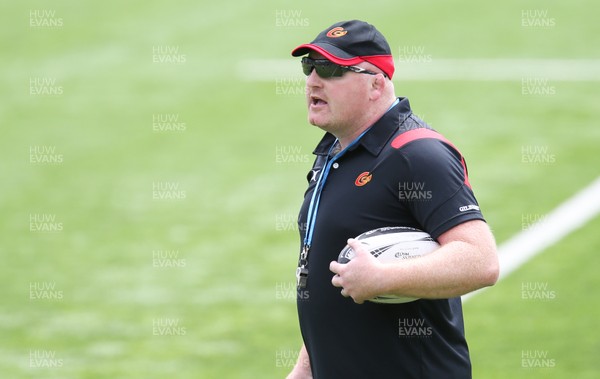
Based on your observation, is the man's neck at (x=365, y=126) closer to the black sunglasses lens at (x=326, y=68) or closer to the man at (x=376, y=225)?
the man at (x=376, y=225)

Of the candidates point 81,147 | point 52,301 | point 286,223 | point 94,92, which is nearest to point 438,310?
point 52,301

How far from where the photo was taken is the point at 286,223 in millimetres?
12102

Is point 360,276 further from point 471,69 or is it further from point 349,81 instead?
point 471,69

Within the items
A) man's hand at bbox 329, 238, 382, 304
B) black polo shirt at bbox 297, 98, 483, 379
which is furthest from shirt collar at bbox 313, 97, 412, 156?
man's hand at bbox 329, 238, 382, 304

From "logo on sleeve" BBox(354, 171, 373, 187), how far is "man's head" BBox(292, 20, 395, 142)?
0.83 feet

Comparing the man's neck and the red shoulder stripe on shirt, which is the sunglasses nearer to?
Result: the man's neck

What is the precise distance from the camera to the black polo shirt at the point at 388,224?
424 centimetres

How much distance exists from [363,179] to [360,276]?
1.82 ft

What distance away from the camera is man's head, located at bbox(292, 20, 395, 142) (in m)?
4.60

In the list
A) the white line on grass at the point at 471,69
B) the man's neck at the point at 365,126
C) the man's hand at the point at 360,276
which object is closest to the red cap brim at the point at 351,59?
the man's neck at the point at 365,126

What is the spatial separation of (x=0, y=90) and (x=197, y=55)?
3.45m

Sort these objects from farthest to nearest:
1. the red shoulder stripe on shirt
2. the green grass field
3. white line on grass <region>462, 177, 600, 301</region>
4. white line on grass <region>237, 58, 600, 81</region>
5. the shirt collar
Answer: white line on grass <region>237, 58, 600, 81</region>
white line on grass <region>462, 177, 600, 301</region>
the green grass field
the shirt collar
the red shoulder stripe on shirt

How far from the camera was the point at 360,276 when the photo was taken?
407 cm

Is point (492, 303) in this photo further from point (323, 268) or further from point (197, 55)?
point (197, 55)
